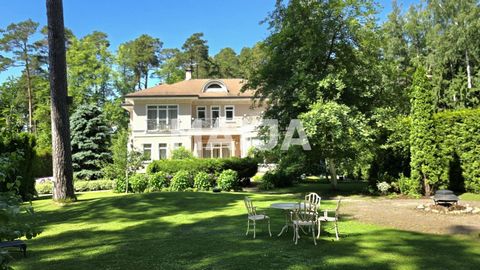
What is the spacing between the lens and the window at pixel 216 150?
106ft

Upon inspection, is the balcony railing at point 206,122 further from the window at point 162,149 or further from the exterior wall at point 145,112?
the window at point 162,149

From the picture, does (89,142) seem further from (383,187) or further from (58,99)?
(383,187)

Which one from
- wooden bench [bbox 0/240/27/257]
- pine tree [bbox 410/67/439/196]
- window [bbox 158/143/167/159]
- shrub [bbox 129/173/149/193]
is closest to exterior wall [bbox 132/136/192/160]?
window [bbox 158/143/167/159]

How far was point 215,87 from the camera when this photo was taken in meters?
33.8

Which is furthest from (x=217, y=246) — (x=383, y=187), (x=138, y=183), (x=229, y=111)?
(x=229, y=111)

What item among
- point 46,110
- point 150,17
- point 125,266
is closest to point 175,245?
point 125,266

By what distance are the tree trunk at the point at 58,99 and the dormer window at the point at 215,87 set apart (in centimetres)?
2023

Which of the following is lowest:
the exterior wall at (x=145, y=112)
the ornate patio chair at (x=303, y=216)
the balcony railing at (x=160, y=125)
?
the ornate patio chair at (x=303, y=216)

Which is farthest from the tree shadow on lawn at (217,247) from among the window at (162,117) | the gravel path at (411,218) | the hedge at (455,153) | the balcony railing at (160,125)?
the window at (162,117)

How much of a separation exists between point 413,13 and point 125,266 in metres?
37.4

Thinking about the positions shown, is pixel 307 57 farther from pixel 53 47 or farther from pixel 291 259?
pixel 291 259

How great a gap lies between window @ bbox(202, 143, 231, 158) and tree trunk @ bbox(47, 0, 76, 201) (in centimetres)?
1889

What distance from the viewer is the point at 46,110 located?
40.8 m

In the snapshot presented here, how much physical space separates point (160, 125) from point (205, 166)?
11571 mm
